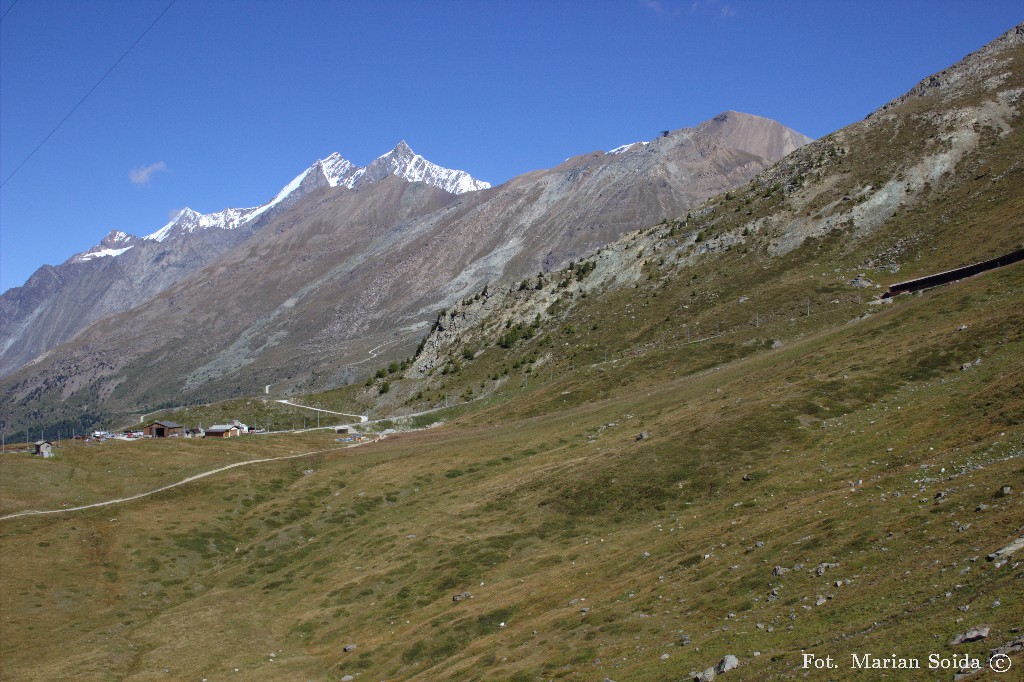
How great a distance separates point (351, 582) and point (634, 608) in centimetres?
4369

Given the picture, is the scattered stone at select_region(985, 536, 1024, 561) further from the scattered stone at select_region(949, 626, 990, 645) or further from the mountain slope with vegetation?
the scattered stone at select_region(949, 626, 990, 645)

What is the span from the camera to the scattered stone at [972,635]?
92.7ft

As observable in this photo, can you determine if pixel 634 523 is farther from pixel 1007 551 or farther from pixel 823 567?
pixel 1007 551

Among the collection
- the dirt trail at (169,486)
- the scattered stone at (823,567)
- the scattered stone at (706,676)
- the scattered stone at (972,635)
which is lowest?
the scattered stone at (706,676)

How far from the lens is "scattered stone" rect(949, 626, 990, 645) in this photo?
28266mm

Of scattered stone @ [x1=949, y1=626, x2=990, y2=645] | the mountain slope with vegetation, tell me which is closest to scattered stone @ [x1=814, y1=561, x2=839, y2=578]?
the mountain slope with vegetation

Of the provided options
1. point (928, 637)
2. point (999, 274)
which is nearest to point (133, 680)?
point (928, 637)

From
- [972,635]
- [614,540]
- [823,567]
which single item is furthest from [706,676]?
[614,540]

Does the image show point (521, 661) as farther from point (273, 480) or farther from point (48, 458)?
point (48, 458)

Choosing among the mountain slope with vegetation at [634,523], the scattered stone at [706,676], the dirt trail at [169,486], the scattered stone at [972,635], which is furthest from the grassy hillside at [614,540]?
the dirt trail at [169,486]

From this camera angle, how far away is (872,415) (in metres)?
77.6

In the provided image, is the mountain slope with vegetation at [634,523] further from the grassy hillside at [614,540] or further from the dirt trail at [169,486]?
the dirt trail at [169,486]

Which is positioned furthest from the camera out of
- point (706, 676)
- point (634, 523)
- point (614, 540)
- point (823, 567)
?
point (634, 523)

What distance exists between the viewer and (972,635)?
93.4 ft
